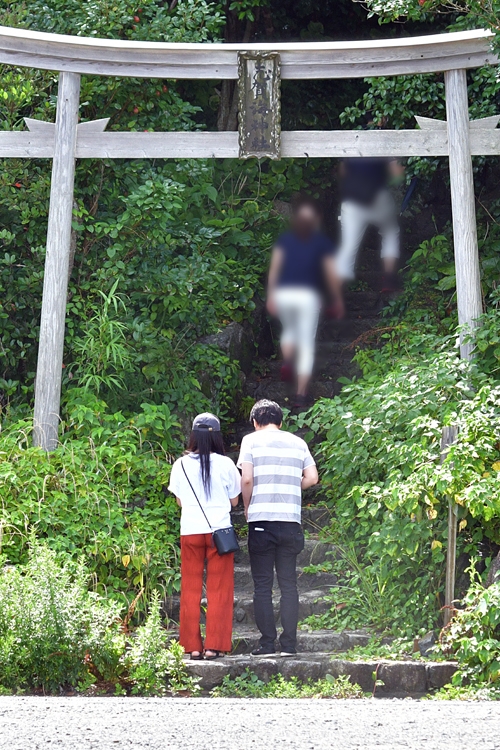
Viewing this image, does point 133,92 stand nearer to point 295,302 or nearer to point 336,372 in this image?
point 295,302

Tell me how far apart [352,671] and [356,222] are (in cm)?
537

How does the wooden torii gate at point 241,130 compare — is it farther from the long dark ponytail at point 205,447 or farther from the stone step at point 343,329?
the stone step at point 343,329

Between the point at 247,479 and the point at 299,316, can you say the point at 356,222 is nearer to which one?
the point at 299,316

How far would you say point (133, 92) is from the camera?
28.3 feet

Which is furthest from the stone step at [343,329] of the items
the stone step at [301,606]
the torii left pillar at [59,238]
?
the stone step at [301,606]

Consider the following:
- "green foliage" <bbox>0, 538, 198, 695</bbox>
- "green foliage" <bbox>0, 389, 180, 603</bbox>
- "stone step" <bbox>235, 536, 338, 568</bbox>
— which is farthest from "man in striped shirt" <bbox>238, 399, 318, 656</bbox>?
"stone step" <bbox>235, 536, 338, 568</bbox>

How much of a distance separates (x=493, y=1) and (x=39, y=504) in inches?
174

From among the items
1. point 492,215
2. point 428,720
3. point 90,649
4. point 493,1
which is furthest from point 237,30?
point 428,720

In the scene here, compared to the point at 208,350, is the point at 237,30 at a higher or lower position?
higher

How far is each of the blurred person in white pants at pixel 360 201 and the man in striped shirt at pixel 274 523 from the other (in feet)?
12.2

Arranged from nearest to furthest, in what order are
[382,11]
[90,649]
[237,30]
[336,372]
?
[90,649], [382,11], [336,372], [237,30]

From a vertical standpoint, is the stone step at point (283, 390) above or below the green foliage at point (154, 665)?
above

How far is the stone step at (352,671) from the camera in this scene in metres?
5.25

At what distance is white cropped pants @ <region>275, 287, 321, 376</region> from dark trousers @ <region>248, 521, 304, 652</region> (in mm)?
2921
